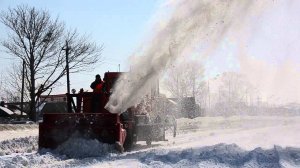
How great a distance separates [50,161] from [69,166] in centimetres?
117

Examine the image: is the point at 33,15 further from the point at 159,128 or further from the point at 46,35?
the point at 159,128

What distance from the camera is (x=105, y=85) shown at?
14492 millimetres

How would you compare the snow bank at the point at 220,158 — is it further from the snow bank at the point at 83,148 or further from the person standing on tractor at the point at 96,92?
the person standing on tractor at the point at 96,92

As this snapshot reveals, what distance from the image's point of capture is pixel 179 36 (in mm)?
13906

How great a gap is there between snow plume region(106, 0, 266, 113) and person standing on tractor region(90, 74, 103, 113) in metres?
0.52

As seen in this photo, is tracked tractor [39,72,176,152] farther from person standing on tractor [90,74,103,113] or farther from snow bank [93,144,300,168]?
snow bank [93,144,300,168]

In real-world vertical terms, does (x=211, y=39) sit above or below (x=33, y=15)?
→ below

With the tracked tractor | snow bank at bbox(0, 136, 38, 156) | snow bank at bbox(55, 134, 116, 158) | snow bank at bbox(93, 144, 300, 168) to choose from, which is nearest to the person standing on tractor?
the tracked tractor

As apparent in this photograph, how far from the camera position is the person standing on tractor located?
1367 centimetres

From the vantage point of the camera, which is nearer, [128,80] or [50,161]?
[50,161]

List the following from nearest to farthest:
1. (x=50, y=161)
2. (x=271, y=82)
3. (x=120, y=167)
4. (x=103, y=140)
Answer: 1. (x=120, y=167)
2. (x=50, y=161)
3. (x=103, y=140)
4. (x=271, y=82)

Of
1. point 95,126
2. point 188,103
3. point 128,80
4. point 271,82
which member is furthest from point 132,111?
point 188,103

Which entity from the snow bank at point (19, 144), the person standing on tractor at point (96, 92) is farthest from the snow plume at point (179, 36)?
the snow bank at point (19, 144)

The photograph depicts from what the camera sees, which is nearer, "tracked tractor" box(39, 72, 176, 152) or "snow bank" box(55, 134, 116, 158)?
"snow bank" box(55, 134, 116, 158)
